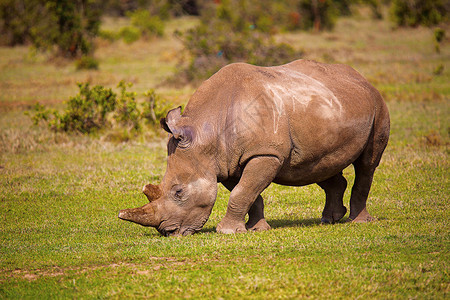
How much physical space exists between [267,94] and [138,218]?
2.25m

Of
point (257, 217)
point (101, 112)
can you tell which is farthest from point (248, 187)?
point (101, 112)

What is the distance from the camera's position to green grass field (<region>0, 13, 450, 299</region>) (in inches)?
244

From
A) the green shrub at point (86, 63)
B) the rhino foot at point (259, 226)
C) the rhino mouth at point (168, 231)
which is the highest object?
the rhino mouth at point (168, 231)

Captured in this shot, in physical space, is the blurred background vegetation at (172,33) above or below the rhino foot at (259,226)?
below

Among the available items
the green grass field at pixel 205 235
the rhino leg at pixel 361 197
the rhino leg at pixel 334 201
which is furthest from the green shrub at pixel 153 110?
the rhino leg at pixel 361 197

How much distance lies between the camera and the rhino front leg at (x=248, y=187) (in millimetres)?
7738

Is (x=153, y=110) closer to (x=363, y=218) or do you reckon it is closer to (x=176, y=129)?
(x=363, y=218)

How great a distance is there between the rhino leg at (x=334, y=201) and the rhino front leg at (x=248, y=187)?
158 cm

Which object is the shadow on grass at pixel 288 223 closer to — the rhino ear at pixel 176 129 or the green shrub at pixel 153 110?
the rhino ear at pixel 176 129

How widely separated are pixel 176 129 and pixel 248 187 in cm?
116

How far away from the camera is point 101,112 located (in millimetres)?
16625

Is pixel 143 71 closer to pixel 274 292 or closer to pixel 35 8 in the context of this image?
pixel 35 8

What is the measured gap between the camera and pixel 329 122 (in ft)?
26.2

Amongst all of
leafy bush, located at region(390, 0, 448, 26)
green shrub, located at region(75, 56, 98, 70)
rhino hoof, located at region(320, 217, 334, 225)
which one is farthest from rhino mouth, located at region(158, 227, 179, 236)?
leafy bush, located at region(390, 0, 448, 26)
